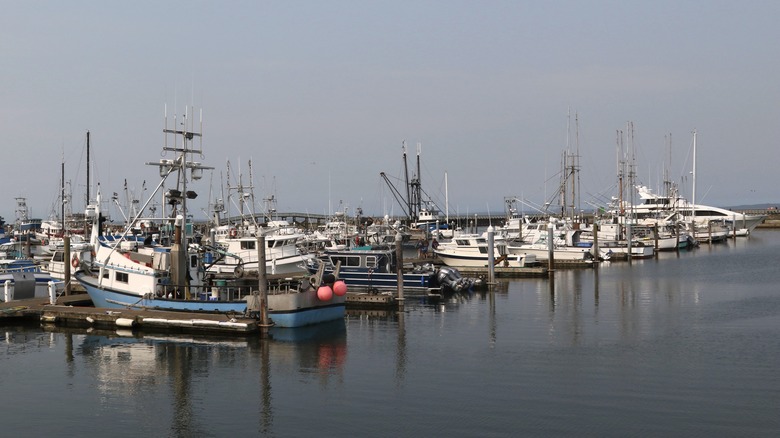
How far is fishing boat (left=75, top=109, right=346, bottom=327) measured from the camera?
29.9 metres

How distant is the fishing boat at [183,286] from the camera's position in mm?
29859

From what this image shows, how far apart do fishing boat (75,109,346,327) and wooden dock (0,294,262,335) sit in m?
0.73

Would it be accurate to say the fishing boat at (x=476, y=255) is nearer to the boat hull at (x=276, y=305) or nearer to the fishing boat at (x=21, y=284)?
the boat hull at (x=276, y=305)

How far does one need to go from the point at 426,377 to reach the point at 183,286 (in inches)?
498

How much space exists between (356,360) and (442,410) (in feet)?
22.0

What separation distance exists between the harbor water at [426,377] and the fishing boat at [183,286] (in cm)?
105

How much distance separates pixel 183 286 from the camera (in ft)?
101

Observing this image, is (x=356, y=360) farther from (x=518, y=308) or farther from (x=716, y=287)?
(x=716, y=287)

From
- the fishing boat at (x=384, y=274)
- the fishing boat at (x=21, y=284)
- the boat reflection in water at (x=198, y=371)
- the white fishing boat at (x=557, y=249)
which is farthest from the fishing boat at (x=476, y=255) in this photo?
the fishing boat at (x=21, y=284)

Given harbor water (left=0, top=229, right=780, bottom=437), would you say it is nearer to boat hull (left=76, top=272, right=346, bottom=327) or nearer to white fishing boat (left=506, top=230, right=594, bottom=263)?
boat hull (left=76, top=272, right=346, bottom=327)

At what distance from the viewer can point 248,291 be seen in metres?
32.8

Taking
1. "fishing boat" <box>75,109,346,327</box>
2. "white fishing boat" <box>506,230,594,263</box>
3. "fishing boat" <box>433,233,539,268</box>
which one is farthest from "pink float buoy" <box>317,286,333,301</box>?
"white fishing boat" <box>506,230,594,263</box>

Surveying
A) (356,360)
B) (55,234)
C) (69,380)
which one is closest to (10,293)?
(69,380)

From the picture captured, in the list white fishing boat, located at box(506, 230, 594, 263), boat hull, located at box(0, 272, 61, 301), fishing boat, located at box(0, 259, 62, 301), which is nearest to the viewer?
fishing boat, located at box(0, 259, 62, 301)
